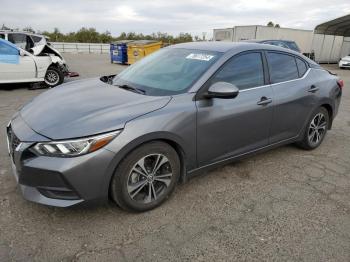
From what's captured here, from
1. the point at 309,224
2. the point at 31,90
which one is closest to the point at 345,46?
the point at 31,90

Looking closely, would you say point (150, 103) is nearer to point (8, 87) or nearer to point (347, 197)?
point (347, 197)

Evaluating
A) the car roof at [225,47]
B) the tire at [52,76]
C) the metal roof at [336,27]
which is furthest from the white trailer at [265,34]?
the car roof at [225,47]

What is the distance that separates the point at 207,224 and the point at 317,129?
272 centimetres

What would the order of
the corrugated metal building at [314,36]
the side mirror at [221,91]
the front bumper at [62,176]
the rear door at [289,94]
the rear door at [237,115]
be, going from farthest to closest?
the corrugated metal building at [314,36], the rear door at [289,94], the rear door at [237,115], the side mirror at [221,91], the front bumper at [62,176]

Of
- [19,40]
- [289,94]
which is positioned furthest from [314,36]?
[289,94]

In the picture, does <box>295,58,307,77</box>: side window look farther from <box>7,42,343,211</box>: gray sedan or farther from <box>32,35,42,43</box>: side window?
<box>32,35,42,43</box>: side window

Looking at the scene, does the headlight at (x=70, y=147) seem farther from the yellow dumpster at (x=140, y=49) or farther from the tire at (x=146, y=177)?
the yellow dumpster at (x=140, y=49)

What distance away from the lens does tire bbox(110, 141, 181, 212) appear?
8.50 feet

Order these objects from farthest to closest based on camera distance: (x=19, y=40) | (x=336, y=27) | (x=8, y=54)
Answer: (x=336, y=27)
(x=19, y=40)
(x=8, y=54)

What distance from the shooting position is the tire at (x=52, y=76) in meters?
9.70

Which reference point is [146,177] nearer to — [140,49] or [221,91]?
[221,91]

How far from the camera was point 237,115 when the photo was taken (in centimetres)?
325

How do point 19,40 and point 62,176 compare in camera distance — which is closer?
point 62,176

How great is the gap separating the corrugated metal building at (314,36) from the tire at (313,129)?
56.5ft
